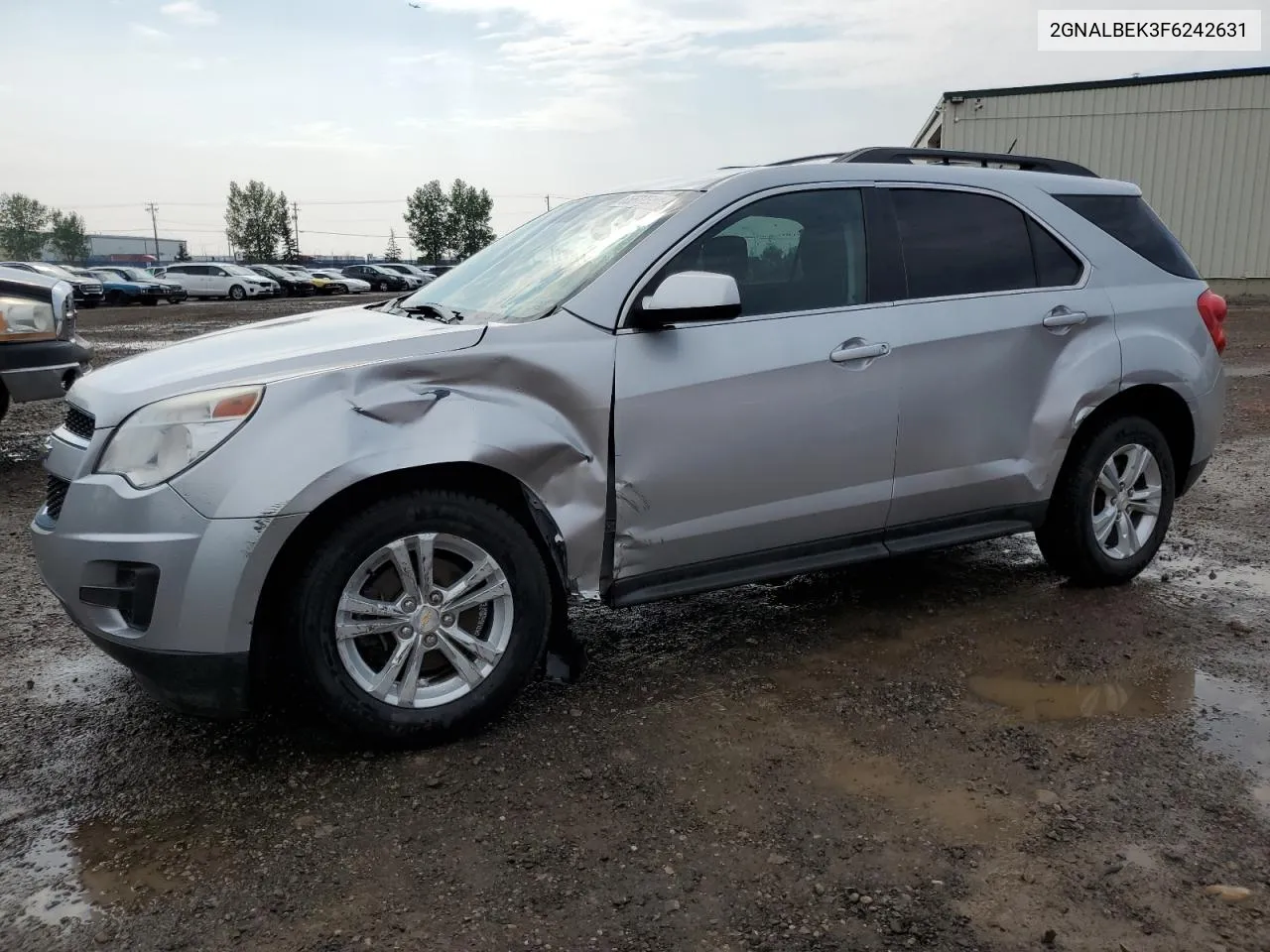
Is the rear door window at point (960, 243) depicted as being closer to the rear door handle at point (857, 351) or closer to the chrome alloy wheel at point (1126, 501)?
the rear door handle at point (857, 351)

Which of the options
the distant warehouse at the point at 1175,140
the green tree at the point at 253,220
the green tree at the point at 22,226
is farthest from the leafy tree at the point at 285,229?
the distant warehouse at the point at 1175,140

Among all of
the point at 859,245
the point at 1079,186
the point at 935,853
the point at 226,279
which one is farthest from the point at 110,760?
the point at 226,279

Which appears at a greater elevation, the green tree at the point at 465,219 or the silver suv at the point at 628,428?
the green tree at the point at 465,219

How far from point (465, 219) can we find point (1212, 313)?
9654 centimetres

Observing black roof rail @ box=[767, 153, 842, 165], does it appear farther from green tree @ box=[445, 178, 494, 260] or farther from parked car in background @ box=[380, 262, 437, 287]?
green tree @ box=[445, 178, 494, 260]

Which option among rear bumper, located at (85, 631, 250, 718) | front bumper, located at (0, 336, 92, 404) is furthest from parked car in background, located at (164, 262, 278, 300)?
rear bumper, located at (85, 631, 250, 718)

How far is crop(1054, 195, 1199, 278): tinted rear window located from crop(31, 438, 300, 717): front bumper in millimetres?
3607

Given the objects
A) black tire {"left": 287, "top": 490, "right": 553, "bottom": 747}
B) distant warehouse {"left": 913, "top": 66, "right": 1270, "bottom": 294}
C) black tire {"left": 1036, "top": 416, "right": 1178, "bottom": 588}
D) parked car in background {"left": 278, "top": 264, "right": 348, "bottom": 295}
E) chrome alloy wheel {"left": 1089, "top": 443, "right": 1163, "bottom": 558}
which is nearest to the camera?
black tire {"left": 287, "top": 490, "right": 553, "bottom": 747}

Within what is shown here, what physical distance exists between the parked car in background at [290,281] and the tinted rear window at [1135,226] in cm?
4377

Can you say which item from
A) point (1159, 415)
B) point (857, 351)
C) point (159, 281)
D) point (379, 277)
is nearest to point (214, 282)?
point (159, 281)

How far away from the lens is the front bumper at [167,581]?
2793 millimetres

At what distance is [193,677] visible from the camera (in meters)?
2.87

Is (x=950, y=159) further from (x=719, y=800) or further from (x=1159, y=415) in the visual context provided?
(x=719, y=800)

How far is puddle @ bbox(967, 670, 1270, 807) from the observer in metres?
3.26
